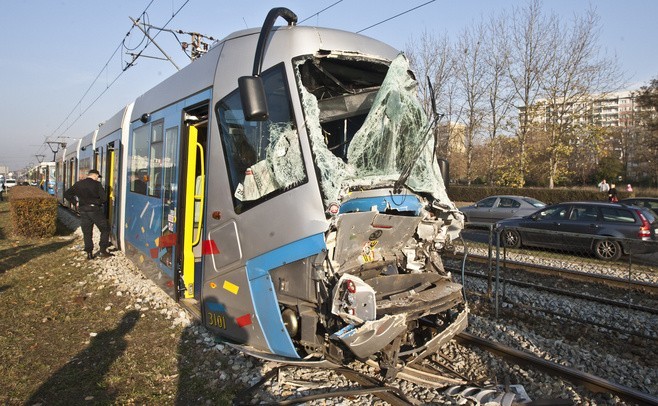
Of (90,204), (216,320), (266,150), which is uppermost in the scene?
(266,150)

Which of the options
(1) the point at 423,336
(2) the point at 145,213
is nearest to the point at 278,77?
(1) the point at 423,336

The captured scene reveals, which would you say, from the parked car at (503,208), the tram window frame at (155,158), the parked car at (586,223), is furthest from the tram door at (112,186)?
the parked car at (503,208)

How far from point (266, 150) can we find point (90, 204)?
299 inches

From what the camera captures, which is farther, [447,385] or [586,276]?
[586,276]

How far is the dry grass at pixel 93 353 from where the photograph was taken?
4.32m

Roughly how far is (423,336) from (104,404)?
10.3 feet

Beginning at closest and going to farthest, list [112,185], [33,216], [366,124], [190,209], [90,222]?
[366,124]
[190,209]
[90,222]
[112,185]
[33,216]

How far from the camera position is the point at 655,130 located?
37.7 m

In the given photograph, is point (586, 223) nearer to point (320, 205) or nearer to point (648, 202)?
point (648, 202)

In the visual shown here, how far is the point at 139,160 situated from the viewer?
7.85 m

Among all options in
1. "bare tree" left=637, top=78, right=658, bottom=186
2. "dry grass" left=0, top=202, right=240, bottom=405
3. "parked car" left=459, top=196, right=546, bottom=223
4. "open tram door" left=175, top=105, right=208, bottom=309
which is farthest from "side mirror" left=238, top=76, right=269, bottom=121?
"bare tree" left=637, top=78, right=658, bottom=186

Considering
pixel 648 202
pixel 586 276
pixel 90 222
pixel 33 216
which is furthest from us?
pixel 648 202

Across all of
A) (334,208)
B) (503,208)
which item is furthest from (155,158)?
(503,208)

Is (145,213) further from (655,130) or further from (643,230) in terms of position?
(655,130)
